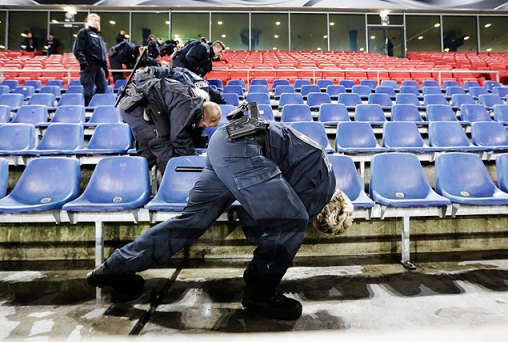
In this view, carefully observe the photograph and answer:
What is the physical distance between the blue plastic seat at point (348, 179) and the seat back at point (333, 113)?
1885mm

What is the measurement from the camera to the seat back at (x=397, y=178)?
2.23m

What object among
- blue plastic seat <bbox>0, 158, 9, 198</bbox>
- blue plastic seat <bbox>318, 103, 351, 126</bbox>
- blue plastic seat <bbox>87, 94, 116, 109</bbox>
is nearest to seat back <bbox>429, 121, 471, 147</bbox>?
blue plastic seat <bbox>318, 103, 351, 126</bbox>

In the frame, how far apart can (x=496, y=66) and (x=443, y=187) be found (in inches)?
332

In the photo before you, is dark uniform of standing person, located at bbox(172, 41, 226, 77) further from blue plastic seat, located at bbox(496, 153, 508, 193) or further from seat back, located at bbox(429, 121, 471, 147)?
blue plastic seat, located at bbox(496, 153, 508, 193)

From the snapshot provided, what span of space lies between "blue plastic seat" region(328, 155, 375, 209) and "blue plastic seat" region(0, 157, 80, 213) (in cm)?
180

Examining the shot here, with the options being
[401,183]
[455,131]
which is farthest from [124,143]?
[455,131]

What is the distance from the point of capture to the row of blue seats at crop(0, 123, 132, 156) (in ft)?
9.98

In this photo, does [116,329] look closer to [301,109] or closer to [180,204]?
[180,204]

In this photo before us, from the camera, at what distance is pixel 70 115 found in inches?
155

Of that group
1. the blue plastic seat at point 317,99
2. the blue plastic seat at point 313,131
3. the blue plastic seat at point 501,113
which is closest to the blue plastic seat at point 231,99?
the blue plastic seat at point 317,99

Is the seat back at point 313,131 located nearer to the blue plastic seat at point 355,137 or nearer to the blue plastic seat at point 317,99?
the blue plastic seat at point 355,137

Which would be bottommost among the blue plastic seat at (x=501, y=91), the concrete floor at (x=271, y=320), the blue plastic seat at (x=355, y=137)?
the concrete floor at (x=271, y=320)

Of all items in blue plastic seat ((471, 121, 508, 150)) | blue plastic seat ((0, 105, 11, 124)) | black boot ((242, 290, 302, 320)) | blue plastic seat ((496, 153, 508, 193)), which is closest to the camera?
black boot ((242, 290, 302, 320))

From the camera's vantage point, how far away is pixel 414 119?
4.07 m
